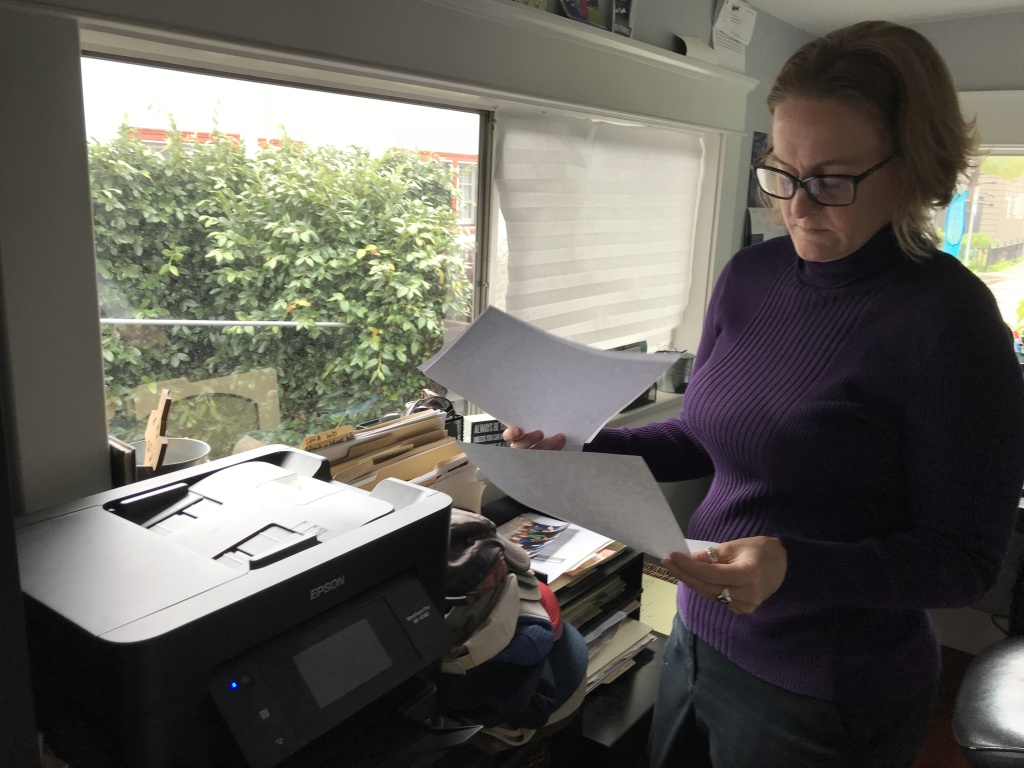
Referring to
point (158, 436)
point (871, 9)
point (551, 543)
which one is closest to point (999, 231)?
point (871, 9)

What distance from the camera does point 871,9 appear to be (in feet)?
8.24

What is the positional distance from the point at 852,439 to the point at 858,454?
2cm

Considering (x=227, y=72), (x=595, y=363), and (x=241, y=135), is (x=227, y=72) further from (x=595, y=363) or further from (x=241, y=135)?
(x=595, y=363)

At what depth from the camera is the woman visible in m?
0.79

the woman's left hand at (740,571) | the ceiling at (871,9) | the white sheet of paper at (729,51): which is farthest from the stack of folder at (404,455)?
the ceiling at (871,9)

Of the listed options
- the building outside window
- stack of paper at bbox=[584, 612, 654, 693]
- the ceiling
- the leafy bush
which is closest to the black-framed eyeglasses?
the leafy bush

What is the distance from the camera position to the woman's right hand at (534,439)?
3.06 feet

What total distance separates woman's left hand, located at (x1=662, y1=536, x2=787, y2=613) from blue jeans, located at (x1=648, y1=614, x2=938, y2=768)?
0.66ft

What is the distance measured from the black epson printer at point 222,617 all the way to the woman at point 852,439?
250 mm

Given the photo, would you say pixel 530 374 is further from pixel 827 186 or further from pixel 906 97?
pixel 906 97

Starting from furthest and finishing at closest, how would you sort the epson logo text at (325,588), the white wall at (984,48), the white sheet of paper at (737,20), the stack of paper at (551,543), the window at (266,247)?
the white wall at (984,48)
the white sheet of paper at (737,20)
the stack of paper at (551,543)
the window at (266,247)
the epson logo text at (325,588)

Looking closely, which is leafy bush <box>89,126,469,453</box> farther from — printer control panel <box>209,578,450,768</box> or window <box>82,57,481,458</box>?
printer control panel <box>209,578,450,768</box>

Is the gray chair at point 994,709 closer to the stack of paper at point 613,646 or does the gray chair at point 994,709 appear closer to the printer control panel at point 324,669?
the stack of paper at point 613,646

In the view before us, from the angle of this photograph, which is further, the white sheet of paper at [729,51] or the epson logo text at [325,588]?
the white sheet of paper at [729,51]
